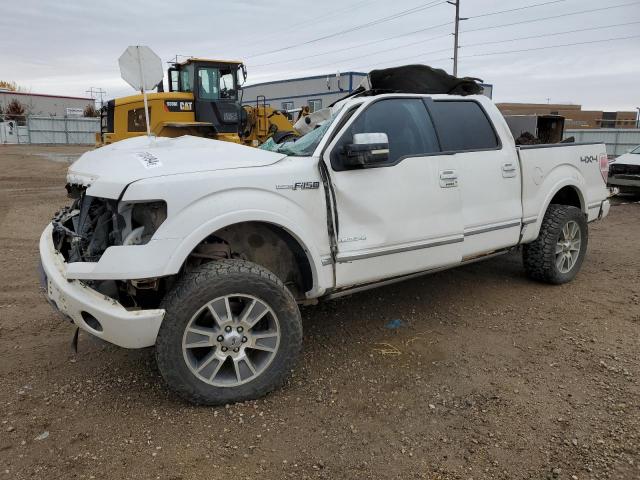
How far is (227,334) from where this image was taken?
316 centimetres

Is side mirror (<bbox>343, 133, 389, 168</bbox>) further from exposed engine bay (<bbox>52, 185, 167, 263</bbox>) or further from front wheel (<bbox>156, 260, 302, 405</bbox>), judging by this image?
exposed engine bay (<bbox>52, 185, 167, 263</bbox>)

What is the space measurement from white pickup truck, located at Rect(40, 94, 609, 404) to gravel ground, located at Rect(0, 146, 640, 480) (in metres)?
0.38

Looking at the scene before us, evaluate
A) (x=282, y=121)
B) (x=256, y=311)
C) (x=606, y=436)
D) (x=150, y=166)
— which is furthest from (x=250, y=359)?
(x=282, y=121)

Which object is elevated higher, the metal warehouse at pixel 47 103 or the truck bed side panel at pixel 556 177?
the metal warehouse at pixel 47 103

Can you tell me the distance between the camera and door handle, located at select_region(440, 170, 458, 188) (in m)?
4.14

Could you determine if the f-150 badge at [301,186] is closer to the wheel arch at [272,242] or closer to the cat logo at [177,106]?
the wheel arch at [272,242]

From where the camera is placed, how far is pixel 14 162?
20.8 meters

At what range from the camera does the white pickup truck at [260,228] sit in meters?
3.01

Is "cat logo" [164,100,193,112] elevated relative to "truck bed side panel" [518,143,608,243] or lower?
elevated

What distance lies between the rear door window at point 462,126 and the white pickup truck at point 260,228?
0.5 inches

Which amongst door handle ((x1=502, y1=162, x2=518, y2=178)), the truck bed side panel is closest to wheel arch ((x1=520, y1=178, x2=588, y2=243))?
the truck bed side panel

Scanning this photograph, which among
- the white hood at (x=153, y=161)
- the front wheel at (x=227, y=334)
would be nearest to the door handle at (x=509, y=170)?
→ the white hood at (x=153, y=161)

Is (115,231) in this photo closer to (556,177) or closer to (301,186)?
(301,186)

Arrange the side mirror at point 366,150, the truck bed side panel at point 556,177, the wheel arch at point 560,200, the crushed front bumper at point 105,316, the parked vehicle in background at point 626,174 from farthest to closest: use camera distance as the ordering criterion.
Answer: the parked vehicle in background at point 626,174
the wheel arch at point 560,200
the truck bed side panel at point 556,177
the side mirror at point 366,150
the crushed front bumper at point 105,316
